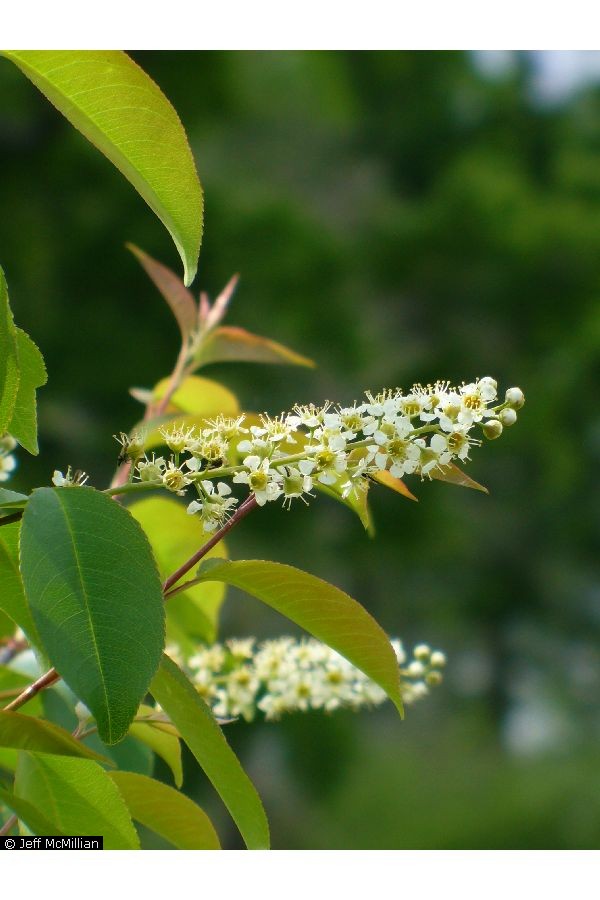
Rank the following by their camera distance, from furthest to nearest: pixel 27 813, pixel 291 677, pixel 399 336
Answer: pixel 399 336 → pixel 291 677 → pixel 27 813

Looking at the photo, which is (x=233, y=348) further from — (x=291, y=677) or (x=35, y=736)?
(x=35, y=736)

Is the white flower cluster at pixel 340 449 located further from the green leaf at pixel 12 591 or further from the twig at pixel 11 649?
the twig at pixel 11 649

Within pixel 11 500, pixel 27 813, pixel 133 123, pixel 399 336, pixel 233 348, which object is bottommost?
pixel 27 813

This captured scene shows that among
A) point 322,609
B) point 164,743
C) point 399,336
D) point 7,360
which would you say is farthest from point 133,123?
point 399,336

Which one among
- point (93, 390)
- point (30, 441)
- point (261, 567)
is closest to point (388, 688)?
point (261, 567)

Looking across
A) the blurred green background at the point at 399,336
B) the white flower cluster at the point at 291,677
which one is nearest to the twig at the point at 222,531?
the white flower cluster at the point at 291,677

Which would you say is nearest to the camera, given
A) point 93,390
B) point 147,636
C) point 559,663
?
point 147,636

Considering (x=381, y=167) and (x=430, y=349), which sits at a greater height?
(x=381, y=167)

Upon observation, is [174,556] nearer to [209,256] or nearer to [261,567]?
[261,567]
